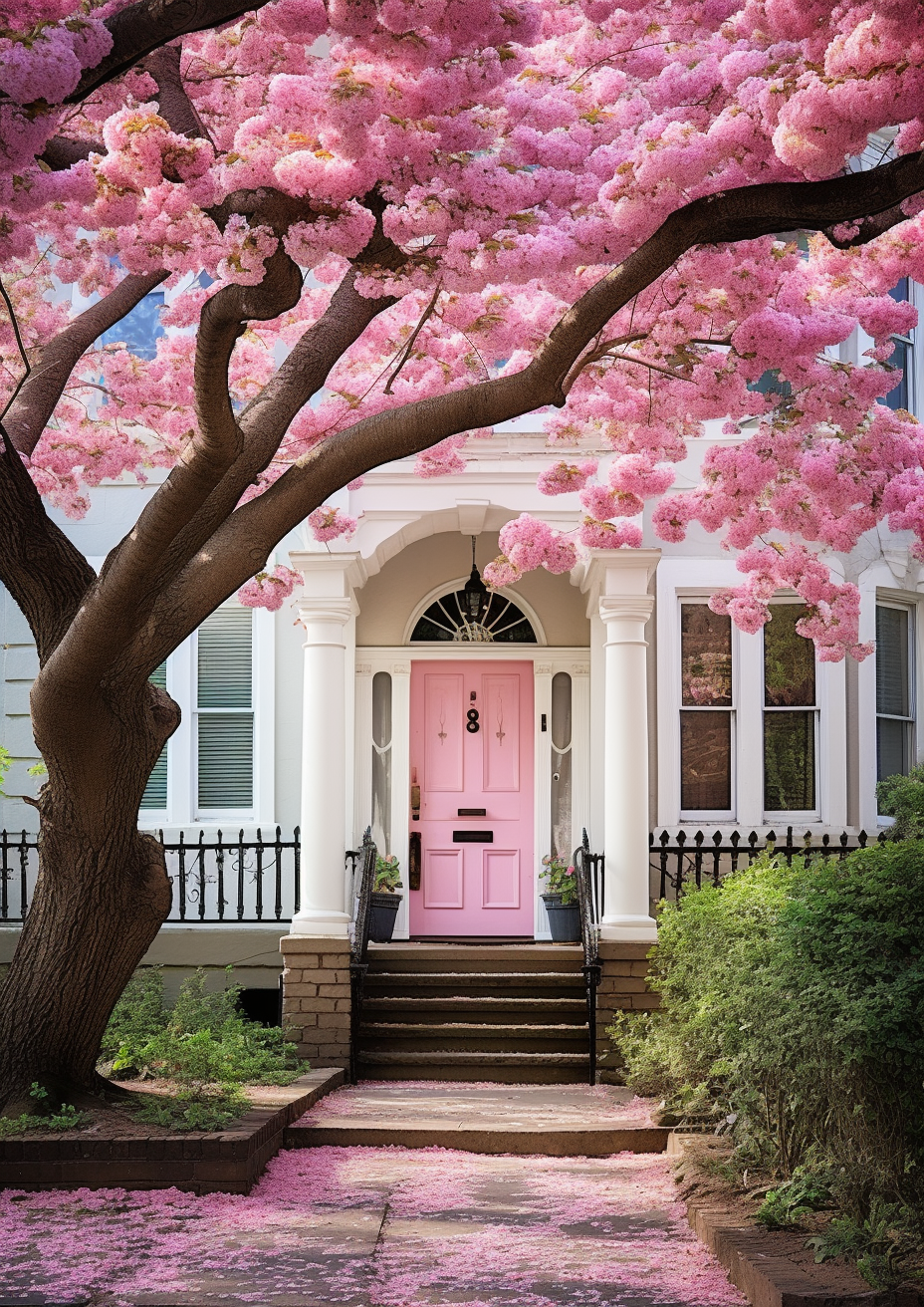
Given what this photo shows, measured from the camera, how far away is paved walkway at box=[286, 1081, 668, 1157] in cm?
823

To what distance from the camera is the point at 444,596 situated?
1305 cm

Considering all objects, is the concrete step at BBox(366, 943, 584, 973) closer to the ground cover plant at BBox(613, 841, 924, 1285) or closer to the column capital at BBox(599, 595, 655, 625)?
the column capital at BBox(599, 595, 655, 625)

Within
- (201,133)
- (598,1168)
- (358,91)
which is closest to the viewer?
(358,91)

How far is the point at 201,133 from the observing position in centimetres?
641

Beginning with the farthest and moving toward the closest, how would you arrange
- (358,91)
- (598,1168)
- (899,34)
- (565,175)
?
(598,1168) → (565,175) → (358,91) → (899,34)

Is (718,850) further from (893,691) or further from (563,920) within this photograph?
(893,691)

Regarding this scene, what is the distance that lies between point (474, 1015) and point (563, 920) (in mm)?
1470

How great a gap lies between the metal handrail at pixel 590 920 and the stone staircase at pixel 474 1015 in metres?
0.17

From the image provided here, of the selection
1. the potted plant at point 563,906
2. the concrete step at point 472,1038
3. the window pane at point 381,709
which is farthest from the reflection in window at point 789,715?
the window pane at point 381,709

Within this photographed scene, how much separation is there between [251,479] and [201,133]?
158 cm

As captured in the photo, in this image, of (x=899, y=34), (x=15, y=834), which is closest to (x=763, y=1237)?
(x=899, y=34)

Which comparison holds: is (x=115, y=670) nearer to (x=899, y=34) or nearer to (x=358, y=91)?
(x=358, y=91)

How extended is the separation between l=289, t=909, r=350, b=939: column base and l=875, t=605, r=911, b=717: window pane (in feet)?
16.3

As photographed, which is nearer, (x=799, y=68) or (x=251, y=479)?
(x=799, y=68)
